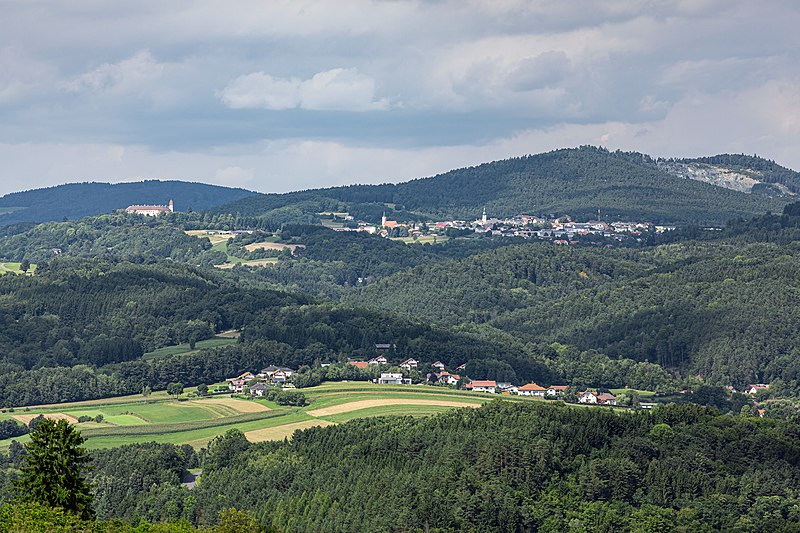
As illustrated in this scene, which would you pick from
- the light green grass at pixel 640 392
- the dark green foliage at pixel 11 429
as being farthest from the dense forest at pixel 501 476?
the light green grass at pixel 640 392

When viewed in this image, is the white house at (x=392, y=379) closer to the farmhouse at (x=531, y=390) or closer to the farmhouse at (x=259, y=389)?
the farmhouse at (x=531, y=390)

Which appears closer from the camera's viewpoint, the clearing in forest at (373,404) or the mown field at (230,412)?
the mown field at (230,412)

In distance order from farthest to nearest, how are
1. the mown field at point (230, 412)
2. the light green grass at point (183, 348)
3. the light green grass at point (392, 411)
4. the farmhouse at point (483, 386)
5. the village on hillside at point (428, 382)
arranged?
1. the light green grass at point (183, 348)
2. the farmhouse at point (483, 386)
3. the village on hillside at point (428, 382)
4. the light green grass at point (392, 411)
5. the mown field at point (230, 412)

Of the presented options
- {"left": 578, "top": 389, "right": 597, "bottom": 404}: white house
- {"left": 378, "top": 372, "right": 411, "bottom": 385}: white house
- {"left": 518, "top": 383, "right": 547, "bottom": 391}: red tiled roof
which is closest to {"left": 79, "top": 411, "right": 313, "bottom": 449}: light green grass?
{"left": 378, "top": 372, "right": 411, "bottom": 385}: white house

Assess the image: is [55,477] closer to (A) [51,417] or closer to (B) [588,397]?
(A) [51,417]

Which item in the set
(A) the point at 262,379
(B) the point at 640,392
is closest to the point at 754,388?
(B) the point at 640,392

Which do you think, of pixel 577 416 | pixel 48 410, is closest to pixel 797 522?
pixel 577 416
